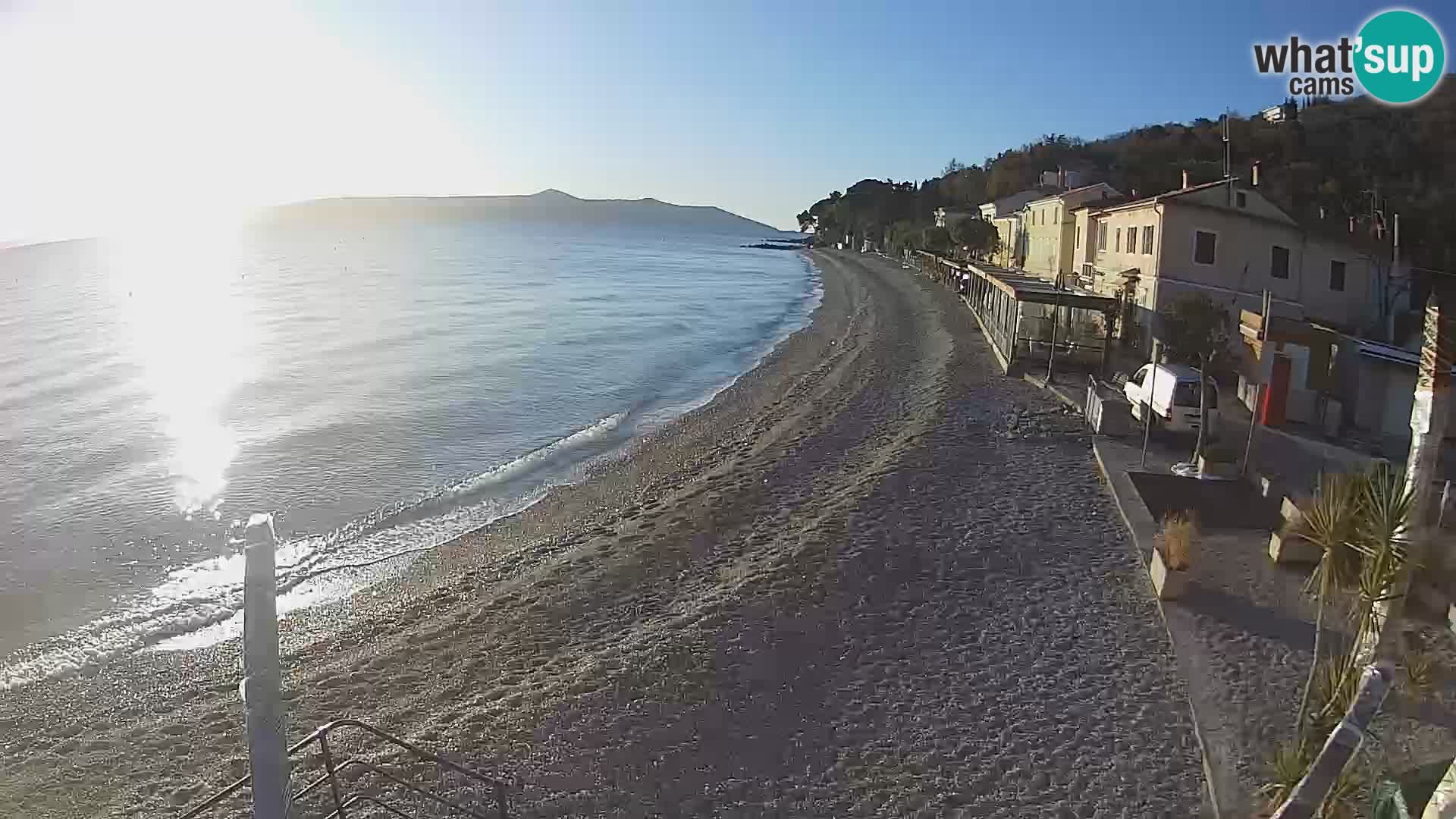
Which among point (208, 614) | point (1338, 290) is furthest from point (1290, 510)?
point (1338, 290)

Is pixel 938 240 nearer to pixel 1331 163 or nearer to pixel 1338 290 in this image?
pixel 1331 163

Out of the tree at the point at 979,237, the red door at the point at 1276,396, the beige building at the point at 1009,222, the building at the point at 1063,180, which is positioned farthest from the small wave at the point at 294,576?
the building at the point at 1063,180

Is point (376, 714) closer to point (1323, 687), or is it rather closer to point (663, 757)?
point (663, 757)

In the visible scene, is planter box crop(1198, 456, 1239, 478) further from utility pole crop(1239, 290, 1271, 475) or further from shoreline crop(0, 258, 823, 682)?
shoreline crop(0, 258, 823, 682)

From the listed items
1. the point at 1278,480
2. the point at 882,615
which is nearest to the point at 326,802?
the point at 882,615

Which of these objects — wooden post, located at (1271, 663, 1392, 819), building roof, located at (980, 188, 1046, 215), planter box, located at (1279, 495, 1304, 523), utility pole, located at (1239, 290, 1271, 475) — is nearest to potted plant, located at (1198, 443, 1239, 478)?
utility pole, located at (1239, 290, 1271, 475)
